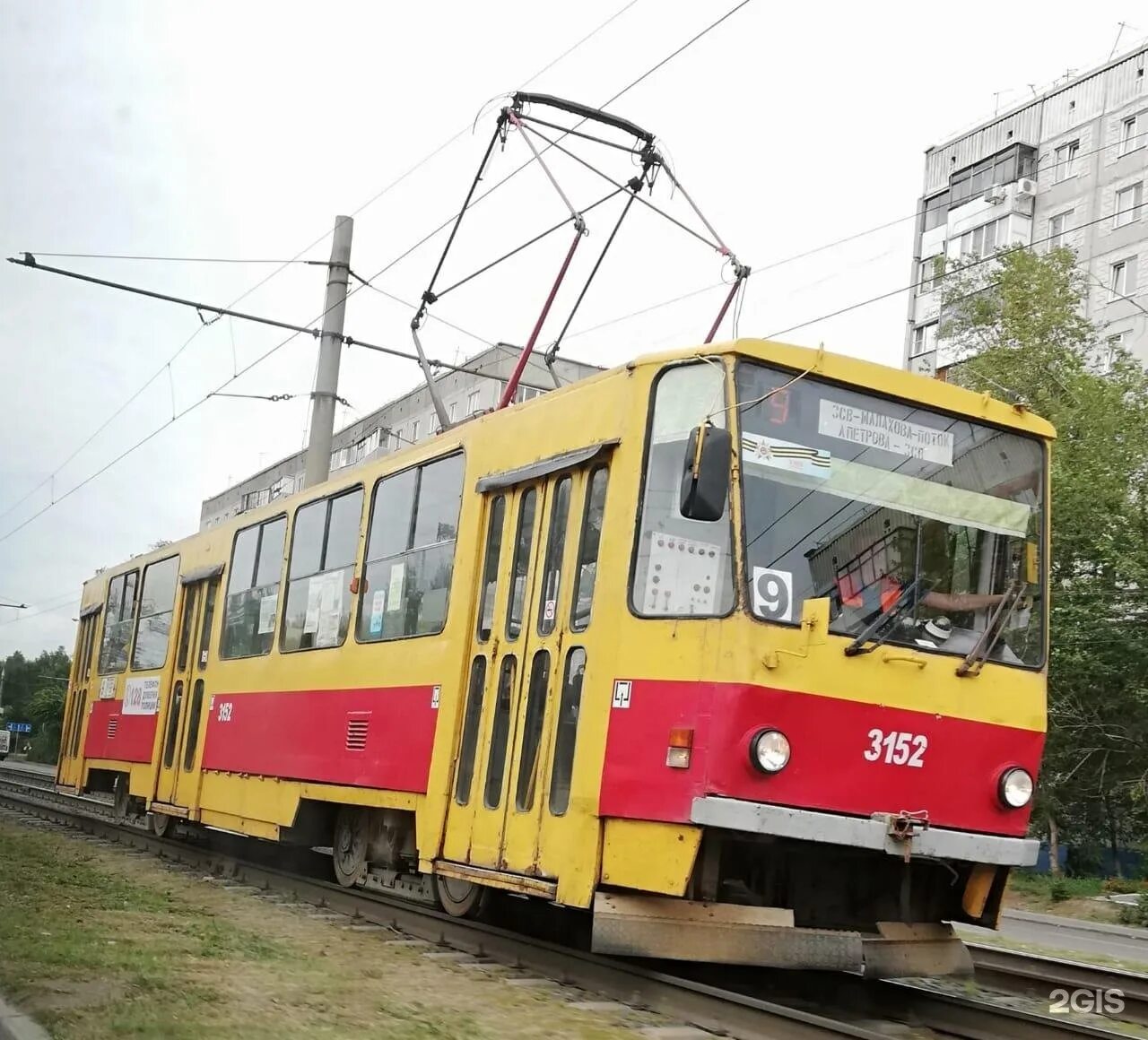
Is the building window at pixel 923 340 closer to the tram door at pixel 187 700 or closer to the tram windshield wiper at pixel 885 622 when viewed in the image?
the tram door at pixel 187 700

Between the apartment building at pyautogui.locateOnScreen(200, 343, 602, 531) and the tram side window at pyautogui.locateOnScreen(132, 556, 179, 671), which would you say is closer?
the tram side window at pyautogui.locateOnScreen(132, 556, 179, 671)

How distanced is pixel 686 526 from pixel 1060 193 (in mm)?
42296

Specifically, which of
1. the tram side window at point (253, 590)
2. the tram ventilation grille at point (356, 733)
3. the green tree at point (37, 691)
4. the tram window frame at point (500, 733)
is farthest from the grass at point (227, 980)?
the green tree at point (37, 691)

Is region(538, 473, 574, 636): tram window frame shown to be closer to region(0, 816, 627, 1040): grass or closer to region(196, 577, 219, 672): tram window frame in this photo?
region(0, 816, 627, 1040): grass

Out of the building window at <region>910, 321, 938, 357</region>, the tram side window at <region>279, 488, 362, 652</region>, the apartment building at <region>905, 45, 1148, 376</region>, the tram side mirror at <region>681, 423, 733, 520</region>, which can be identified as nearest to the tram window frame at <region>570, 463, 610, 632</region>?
the tram side mirror at <region>681, 423, 733, 520</region>

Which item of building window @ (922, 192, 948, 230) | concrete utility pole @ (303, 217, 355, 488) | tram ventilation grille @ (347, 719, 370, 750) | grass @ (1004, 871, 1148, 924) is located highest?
building window @ (922, 192, 948, 230)

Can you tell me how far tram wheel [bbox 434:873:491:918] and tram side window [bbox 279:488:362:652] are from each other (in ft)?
7.06

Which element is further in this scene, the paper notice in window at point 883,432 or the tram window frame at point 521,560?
the tram window frame at point 521,560

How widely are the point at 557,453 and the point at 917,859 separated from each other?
301 centimetres

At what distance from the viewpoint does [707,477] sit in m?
6.80

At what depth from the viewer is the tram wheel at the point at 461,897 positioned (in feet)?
29.9

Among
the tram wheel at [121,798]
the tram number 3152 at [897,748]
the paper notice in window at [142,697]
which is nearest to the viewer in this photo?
the tram number 3152 at [897,748]

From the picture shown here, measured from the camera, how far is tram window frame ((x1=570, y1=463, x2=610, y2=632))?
25.3ft

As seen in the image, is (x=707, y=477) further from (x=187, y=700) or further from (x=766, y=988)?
(x=187, y=700)
